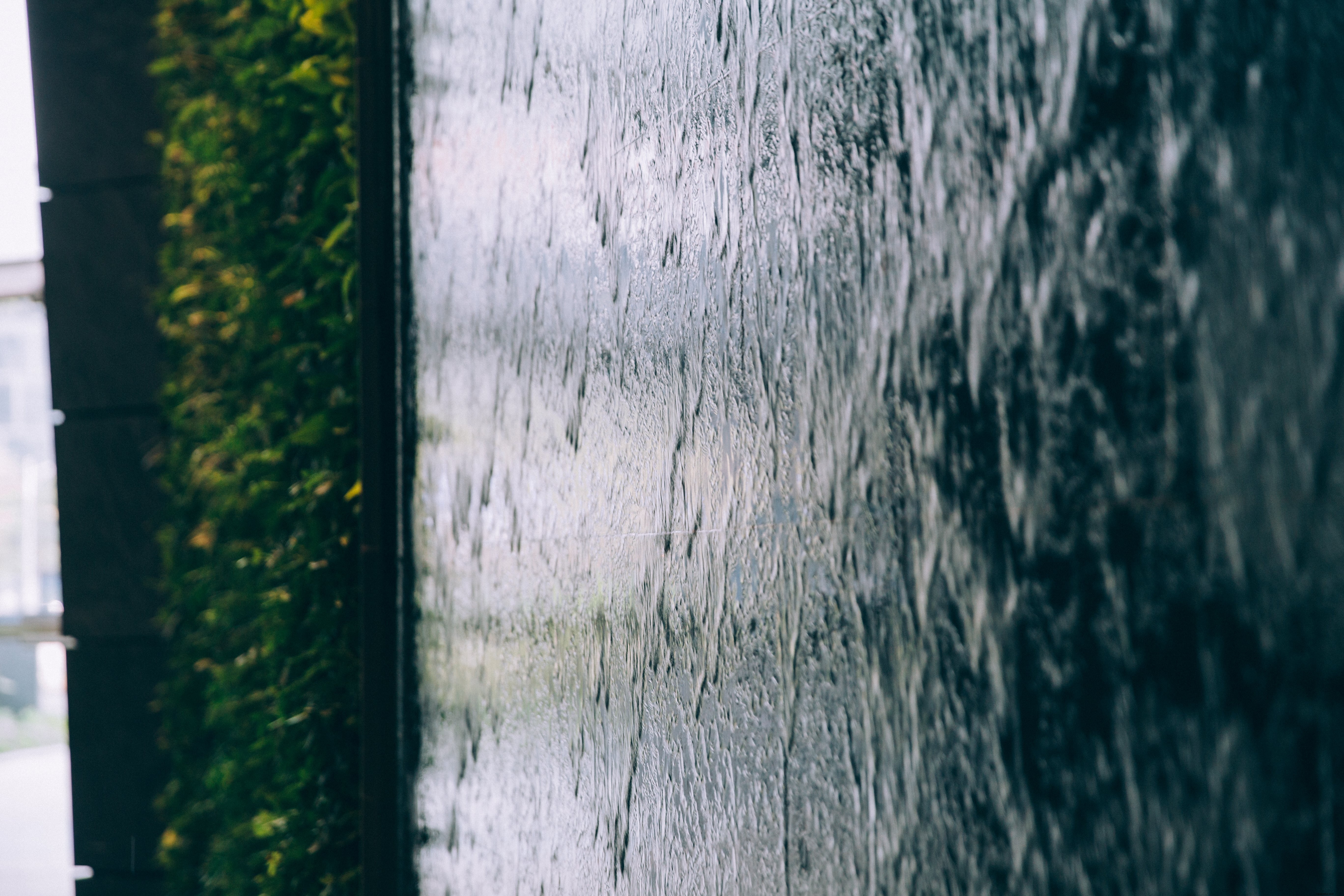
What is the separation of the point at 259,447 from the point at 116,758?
142 centimetres

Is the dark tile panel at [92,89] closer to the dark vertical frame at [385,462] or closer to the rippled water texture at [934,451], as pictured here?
the dark vertical frame at [385,462]

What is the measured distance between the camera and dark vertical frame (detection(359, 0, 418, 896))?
2553 mm

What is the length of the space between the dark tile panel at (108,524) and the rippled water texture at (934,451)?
2342mm

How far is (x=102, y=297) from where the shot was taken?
3855mm

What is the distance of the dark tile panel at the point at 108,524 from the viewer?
147 inches

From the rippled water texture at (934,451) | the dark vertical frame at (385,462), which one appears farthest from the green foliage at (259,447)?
the rippled water texture at (934,451)

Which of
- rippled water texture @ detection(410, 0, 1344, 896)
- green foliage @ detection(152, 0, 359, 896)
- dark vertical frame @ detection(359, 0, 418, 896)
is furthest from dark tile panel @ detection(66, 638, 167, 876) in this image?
rippled water texture @ detection(410, 0, 1344, 896)

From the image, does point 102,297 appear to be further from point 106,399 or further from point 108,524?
point 108,524

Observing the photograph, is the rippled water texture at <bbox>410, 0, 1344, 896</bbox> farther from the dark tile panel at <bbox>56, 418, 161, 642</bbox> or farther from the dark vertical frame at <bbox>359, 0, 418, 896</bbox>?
the dark tile panel at <bbox>56, 418, 161, 642</bbox>

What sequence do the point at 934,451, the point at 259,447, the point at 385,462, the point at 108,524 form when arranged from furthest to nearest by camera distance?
the point at 108,524
the point at 259,447
the point at 385,462
the point at 934,451

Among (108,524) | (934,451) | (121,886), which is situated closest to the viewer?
(934,451)

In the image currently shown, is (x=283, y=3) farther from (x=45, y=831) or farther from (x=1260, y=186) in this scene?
(x=45, y=831)

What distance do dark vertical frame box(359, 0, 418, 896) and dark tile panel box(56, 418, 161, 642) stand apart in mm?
1490

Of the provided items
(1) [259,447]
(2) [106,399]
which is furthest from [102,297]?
(1) [259,447]
